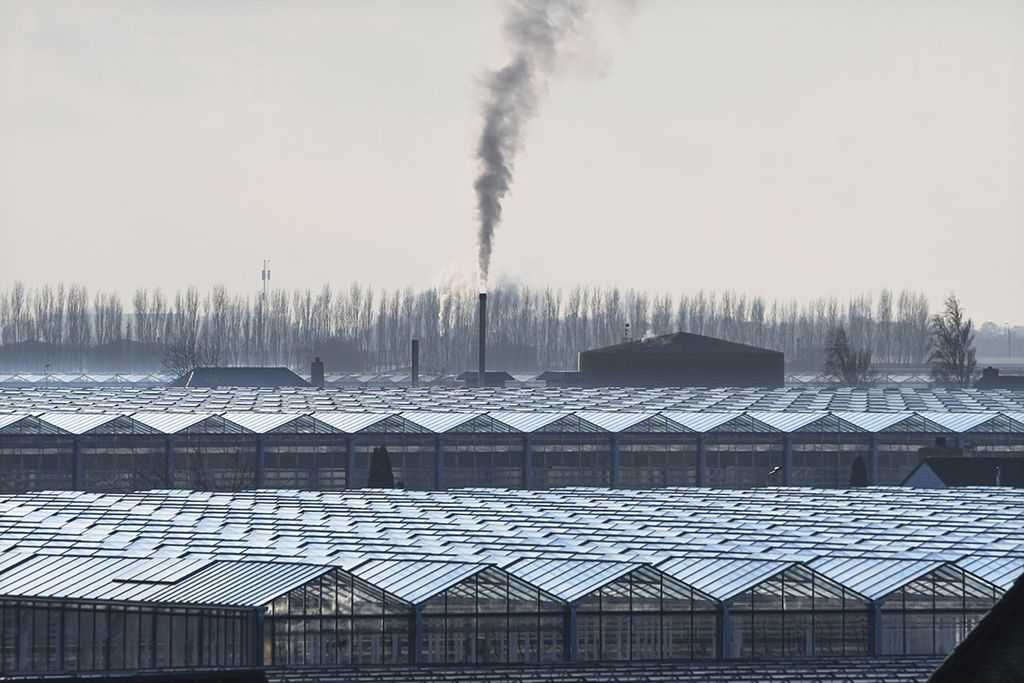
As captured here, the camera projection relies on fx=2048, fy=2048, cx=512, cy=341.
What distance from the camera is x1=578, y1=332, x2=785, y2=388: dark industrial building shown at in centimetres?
10394

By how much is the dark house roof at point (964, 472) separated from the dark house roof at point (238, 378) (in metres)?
60.0

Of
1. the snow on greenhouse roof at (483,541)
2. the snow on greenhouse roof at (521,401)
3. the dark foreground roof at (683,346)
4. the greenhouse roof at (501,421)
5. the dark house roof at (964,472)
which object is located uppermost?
the dark foreground roof at (683,346)

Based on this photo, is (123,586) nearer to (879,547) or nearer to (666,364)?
(879,547)

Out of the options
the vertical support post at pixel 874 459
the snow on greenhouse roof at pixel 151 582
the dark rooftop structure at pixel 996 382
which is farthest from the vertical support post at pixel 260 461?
the dark rooftop structure at pixel 996 382

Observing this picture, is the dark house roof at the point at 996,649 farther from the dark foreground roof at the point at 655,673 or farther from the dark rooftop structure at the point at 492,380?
the dark rooftop structure at the point at 492,380

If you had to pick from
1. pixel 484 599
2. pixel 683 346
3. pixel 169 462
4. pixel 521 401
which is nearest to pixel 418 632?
pixel 484 599

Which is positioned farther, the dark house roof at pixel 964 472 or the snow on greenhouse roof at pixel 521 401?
the snow on greenhouse roof at pixel 521 401

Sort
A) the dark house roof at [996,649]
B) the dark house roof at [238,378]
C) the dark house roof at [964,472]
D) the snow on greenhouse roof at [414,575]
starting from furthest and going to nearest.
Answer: the dark house roof at [238,378], the dark house roof at [964,472], the snow on greenhouse roof at [414,575], the dark house roof at [996,649]

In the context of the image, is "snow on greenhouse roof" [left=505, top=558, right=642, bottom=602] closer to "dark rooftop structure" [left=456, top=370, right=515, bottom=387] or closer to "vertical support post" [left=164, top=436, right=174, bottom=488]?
Result: "vertical support post" [left=164, top=436, right=174, bottom=488]

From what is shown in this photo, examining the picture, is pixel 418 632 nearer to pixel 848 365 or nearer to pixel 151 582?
pixel 151 582

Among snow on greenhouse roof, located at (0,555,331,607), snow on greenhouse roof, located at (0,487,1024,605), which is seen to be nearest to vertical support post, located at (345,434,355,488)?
snow on greenhouse roof, located at (0,487,1024,605)

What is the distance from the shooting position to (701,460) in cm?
6375

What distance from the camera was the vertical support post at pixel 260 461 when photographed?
6284 cm

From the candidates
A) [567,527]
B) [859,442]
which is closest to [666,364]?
[859,442]
